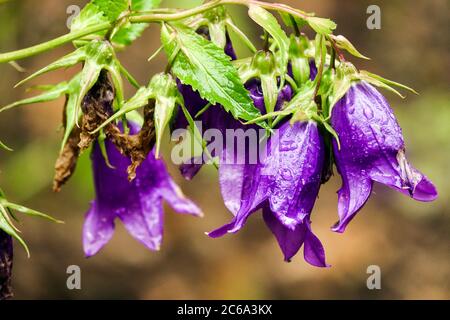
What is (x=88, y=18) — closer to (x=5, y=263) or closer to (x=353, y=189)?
(x=5, y=263)

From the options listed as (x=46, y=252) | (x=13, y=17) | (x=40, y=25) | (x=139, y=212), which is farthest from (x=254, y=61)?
(x=46, y=252)

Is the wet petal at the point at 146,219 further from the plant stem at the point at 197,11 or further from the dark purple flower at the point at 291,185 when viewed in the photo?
the plant stem at the point at 197,11

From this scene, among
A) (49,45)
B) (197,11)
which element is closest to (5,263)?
(49,45)

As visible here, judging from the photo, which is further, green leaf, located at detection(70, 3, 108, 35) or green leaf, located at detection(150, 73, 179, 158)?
green leaf, located at detection(70, 3, 108, 35)

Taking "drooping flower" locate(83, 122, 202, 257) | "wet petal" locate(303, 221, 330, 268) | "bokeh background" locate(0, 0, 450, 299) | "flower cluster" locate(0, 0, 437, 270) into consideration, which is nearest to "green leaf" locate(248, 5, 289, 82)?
"flower cluster" locate(0, 0, 437, 270)

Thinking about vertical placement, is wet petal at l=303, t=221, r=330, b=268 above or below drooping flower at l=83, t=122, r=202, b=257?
below

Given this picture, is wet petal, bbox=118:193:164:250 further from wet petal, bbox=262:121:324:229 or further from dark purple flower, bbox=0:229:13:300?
wet petal, bbox=262:121:324:229

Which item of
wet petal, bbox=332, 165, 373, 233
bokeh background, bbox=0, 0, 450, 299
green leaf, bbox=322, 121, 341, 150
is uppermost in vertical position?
bokeh background, bbox=0, 0, 450, 299
